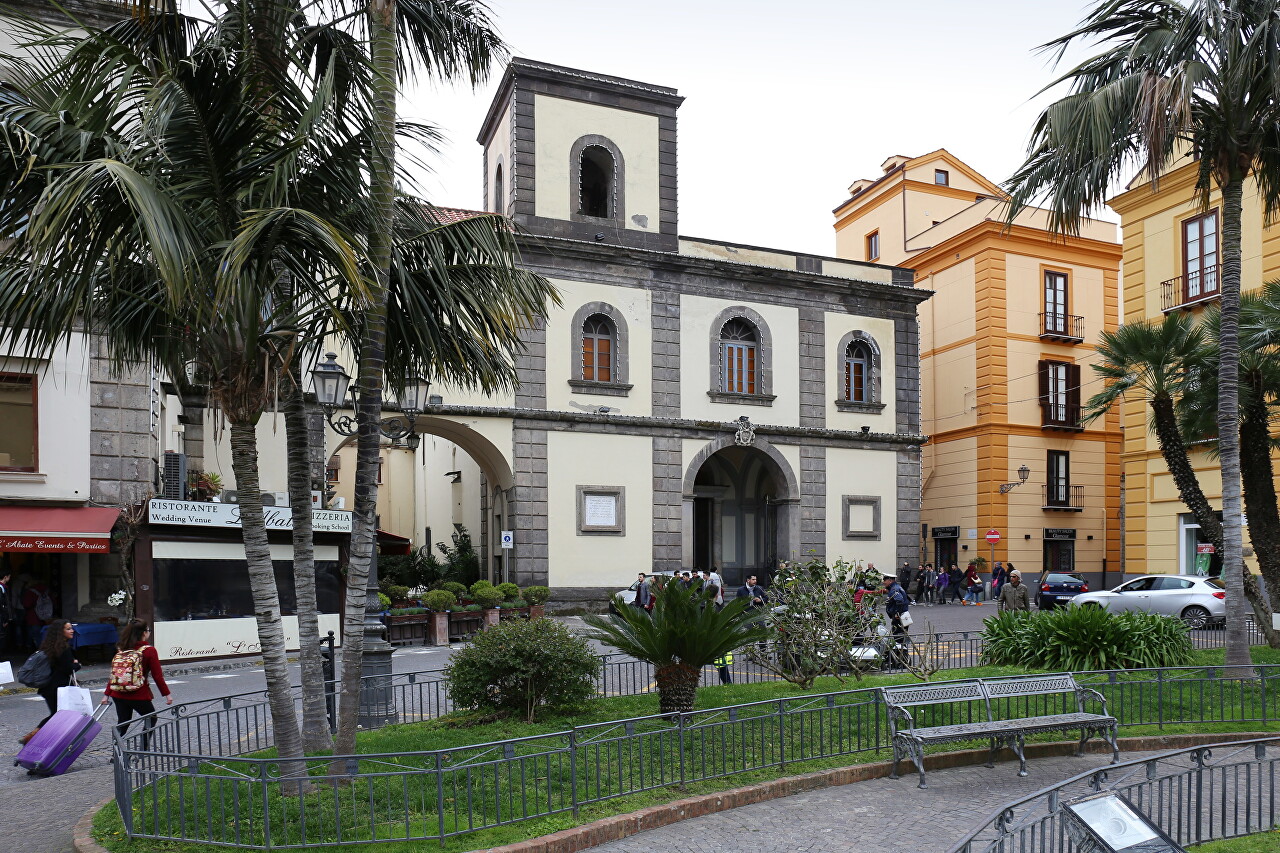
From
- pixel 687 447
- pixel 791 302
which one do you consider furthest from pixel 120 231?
pixel 791 302

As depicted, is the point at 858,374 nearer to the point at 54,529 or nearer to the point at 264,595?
the point at 54,529

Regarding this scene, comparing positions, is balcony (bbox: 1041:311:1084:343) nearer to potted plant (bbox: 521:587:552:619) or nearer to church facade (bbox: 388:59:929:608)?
church facade (bbox: 388:59:929:608)

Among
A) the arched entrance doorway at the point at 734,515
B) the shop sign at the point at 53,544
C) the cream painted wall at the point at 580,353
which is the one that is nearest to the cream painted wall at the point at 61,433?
the shop sign at the point at 53,544

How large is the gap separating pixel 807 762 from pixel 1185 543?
22034 millimetres

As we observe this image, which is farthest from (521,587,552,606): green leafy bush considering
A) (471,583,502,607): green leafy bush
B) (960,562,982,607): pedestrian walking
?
(960,562,982,607): pedestrian walking

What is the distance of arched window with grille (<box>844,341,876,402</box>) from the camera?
108ft

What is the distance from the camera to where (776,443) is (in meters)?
31.4

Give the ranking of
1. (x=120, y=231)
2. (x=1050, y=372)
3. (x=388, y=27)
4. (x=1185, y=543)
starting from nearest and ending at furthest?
(x=120, y=231)
(x=388, y=27)
(x=1185, y=543)
(x=1050, y=372)

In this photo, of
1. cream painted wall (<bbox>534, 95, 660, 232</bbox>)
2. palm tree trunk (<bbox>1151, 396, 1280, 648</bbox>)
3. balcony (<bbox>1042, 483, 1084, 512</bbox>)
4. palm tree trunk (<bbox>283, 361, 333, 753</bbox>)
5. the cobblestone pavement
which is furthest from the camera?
balcony (<bbox>1042, 483, 1084, 512</bbox>)

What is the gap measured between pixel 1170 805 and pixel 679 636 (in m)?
4.70

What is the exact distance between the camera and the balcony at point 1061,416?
37219 millimetres

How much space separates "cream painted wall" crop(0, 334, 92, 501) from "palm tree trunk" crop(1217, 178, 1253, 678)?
57.8 feet

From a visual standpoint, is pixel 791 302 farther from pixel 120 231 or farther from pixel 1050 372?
pixel 120 231

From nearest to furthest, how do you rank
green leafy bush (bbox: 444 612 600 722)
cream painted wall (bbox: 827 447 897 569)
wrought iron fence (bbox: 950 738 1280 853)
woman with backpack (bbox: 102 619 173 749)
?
wrought iron fence (bbox: 950 738 1280 853) < woman with backpack (bbox: 102 619 173 749) < green leafy bush (bbox: 444 612 600 722) < cream painted wall (bbox: 827 447 897 569)
